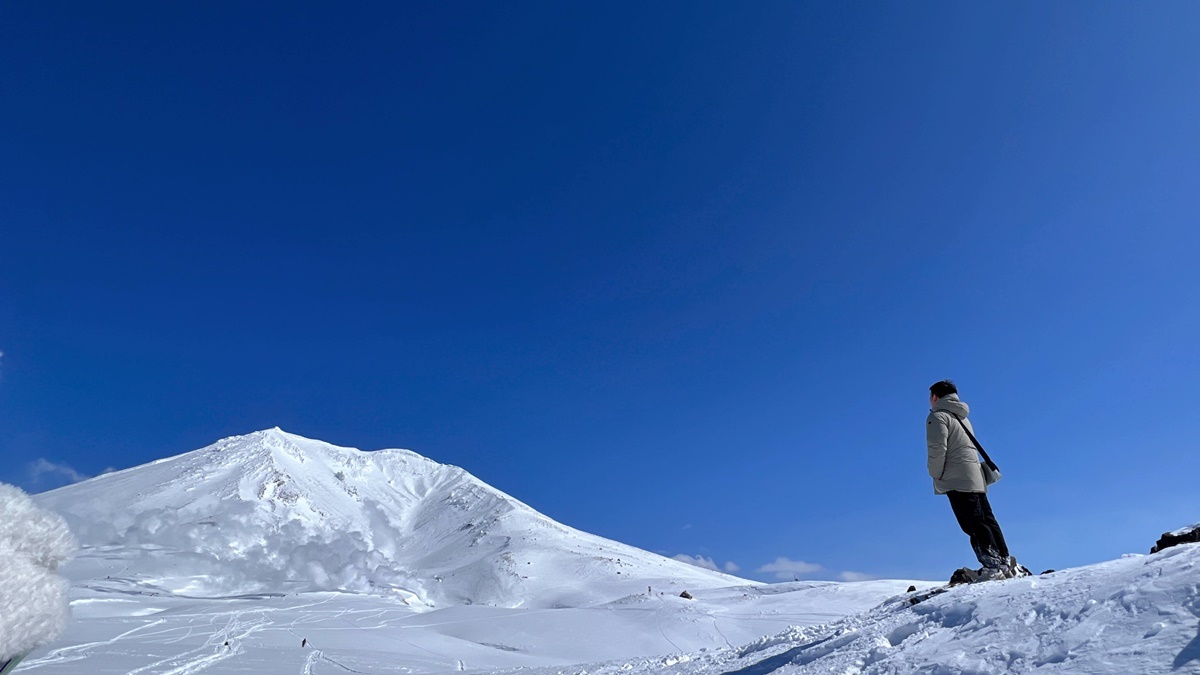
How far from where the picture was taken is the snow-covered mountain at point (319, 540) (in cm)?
9277

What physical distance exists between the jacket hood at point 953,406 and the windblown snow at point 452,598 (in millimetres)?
2615

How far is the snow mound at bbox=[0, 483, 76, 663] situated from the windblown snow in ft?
17.2

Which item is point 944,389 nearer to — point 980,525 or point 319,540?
point 980,525

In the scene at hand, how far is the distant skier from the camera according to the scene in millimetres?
7662

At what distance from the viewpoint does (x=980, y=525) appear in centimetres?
772

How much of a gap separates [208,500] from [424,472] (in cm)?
7185

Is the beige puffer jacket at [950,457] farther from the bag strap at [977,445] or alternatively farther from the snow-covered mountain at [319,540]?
the snow-covered mountain at [319,540]

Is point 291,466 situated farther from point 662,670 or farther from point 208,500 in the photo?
point 662,670

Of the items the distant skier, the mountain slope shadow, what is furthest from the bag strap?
the mountain slope shadow

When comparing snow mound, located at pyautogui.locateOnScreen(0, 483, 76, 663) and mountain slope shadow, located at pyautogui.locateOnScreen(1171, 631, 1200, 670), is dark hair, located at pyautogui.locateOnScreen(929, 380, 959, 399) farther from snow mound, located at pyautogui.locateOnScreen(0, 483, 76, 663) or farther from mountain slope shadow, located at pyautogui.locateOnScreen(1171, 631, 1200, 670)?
snow mound, located at pyautogui.locateOnScreen(0, 483, 76, 663)

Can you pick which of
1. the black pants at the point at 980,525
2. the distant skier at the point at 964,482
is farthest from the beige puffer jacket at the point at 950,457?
the black pants at the point at 980,525

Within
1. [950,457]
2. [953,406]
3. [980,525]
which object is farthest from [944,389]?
[980,525]

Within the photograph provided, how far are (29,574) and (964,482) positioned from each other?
342 inches

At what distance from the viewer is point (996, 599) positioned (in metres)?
5.27
